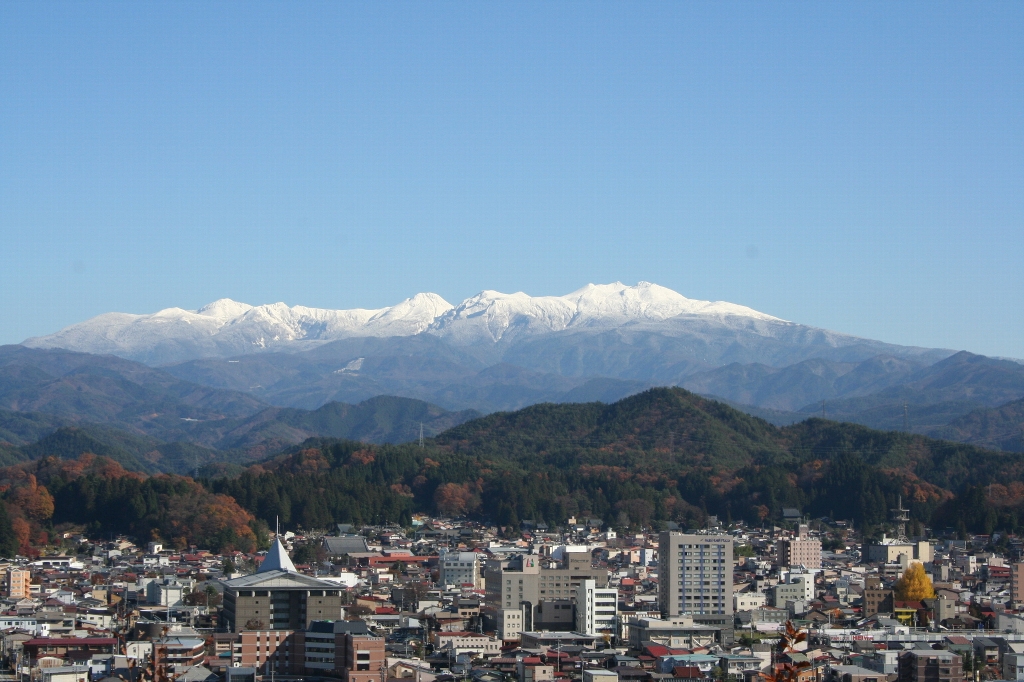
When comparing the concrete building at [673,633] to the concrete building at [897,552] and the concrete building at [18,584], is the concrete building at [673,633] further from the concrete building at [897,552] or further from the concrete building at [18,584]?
the concrete building at [897,552]

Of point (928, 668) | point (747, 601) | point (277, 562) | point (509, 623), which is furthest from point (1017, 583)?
point (277, 562)

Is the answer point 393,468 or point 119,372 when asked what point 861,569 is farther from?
point 119,372

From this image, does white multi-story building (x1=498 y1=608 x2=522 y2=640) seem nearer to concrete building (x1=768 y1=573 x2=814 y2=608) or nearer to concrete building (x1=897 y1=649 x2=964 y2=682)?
concrete building (x1=768 y1=573 x2=814 y2=608)

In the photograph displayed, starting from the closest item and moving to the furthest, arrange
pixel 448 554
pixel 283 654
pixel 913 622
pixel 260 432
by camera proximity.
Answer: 1. pixel 283 654
2. pixel 913 622
3. pixel 448 554
4. pixel 260 432

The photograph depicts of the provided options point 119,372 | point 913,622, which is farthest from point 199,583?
point 119,372

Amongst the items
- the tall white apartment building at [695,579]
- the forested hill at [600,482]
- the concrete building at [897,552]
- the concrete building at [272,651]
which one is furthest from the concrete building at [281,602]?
the concrete building at [897,552]

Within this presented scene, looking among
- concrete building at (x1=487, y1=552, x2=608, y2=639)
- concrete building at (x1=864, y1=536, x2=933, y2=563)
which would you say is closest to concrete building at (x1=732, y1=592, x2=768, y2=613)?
concrete building at (x1=487, y1=552, x2=608, y2=639)
